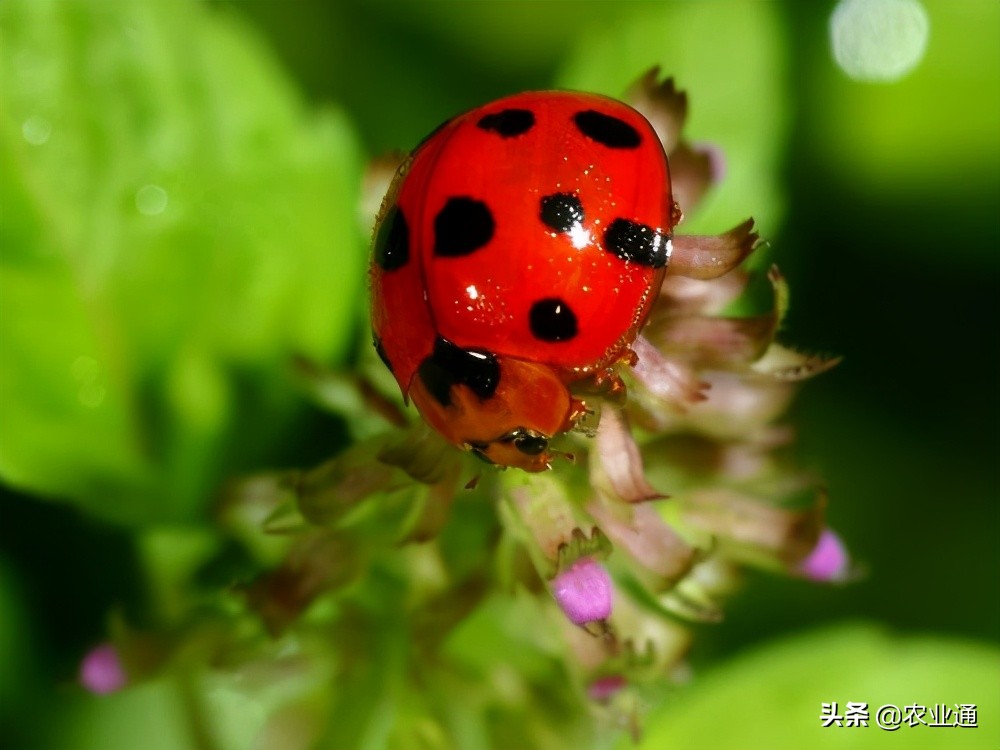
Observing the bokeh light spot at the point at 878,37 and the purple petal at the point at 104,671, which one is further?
the bokeh light spot at the point at 878,37

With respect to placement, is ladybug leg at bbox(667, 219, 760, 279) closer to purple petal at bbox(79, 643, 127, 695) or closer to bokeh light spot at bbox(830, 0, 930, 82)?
purple petal at bbox(79, 643, 127, 695)

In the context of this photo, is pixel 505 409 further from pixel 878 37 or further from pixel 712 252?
pixel 878 37

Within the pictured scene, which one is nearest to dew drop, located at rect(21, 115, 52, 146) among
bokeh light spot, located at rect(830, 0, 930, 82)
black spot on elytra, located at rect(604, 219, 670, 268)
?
black spot on elytra, located at rect(604, 219, 670, 268)

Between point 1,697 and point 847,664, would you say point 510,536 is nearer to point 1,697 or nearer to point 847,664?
point 847,664

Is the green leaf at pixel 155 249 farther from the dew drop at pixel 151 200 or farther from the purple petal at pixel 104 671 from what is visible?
the purple petal at pixel 104 671

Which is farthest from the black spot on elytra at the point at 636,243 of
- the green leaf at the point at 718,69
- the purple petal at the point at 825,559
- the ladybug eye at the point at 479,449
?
the green leaf at the point at 718,69

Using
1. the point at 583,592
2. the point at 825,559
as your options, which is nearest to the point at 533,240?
the point at 583,592

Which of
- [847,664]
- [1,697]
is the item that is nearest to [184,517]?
[1,697]
